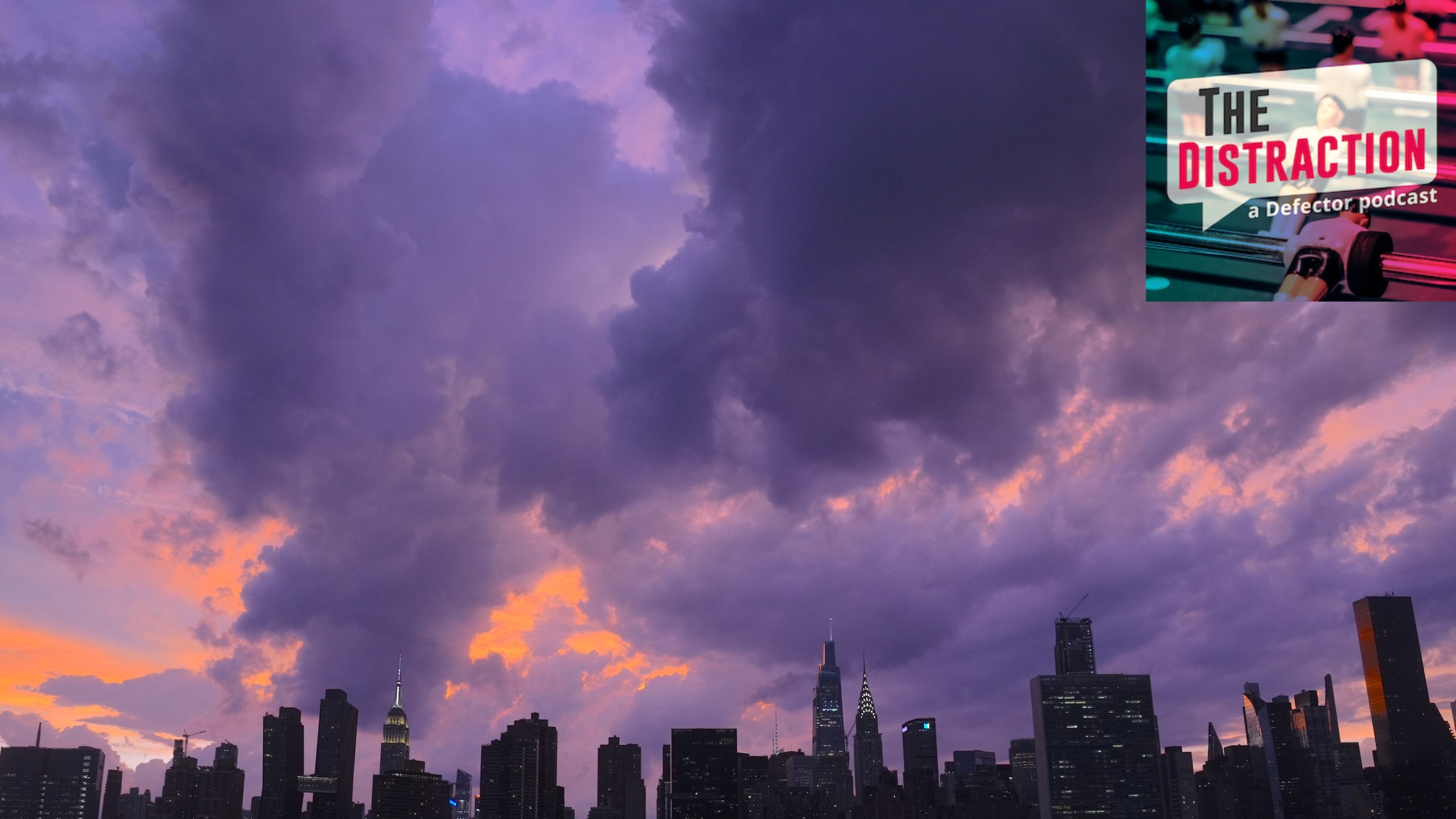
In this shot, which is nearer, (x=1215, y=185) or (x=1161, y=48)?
(x=1215, y=185)

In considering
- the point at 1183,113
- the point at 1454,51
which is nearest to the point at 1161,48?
the point at 1183,113

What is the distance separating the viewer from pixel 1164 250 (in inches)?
623

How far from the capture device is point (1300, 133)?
1503 cm

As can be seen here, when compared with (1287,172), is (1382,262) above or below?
below

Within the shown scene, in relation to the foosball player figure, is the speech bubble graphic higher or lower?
higher

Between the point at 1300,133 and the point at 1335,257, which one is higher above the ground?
the point at 1300,133

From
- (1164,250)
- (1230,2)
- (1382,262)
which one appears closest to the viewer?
(1382,262)

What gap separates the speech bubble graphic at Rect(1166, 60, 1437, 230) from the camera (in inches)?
586

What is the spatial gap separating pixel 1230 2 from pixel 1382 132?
11.4ft

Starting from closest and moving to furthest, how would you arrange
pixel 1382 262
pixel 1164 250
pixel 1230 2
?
pixel 1382 262
pixel 1164 250
pixel 1230 2

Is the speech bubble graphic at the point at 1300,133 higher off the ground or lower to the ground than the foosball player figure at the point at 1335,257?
higher

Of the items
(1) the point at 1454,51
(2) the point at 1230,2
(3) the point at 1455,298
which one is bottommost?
(3) the point at 1455,298

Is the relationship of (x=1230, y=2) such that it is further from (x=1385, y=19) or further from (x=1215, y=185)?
(x=1215, y=185)

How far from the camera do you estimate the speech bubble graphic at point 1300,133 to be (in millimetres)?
14883
